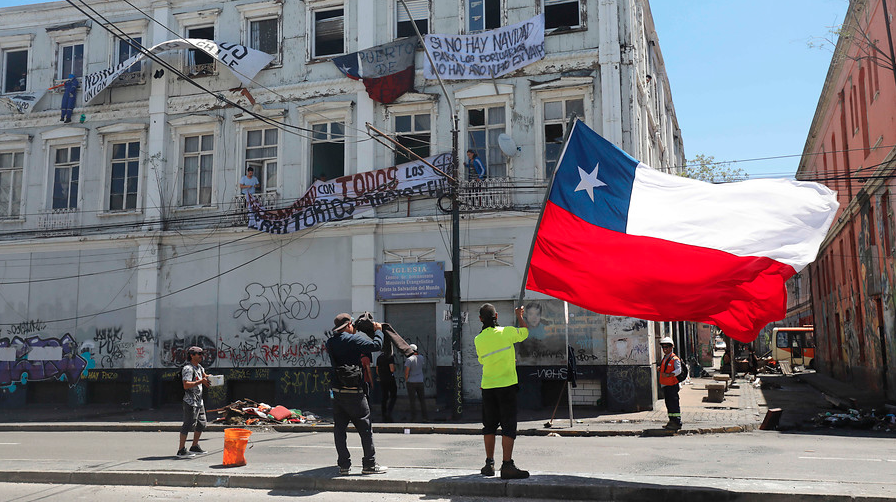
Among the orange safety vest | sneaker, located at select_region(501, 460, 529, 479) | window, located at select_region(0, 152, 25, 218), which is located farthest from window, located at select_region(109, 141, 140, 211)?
sneaker, located at select_region(501, 460, 529, 479)

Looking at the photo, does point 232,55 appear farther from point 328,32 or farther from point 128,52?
point 128,52

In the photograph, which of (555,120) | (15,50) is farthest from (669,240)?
(15,50)

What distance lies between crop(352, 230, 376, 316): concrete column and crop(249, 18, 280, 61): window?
666cm

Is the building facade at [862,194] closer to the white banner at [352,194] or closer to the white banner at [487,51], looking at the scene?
the white banner at [487,51]

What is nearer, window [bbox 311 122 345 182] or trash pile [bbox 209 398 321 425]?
trash pile [bbox 209 398 321 425]

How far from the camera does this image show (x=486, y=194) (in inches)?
758

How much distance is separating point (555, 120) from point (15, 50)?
1776cm

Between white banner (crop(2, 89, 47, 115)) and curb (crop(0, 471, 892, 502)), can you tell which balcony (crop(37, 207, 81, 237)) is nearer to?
white banner (crop(2, 89, 47, 115))

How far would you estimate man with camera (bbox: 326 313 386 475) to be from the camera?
8320mm

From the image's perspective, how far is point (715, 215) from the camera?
7715mm

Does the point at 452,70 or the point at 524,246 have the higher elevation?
the point at 452,70

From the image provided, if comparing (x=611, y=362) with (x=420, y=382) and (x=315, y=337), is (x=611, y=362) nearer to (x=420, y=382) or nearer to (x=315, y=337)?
(x=420, y=382)

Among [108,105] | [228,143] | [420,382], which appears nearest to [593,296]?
[420,382]

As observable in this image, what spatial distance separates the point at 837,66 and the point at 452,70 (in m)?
15.2
